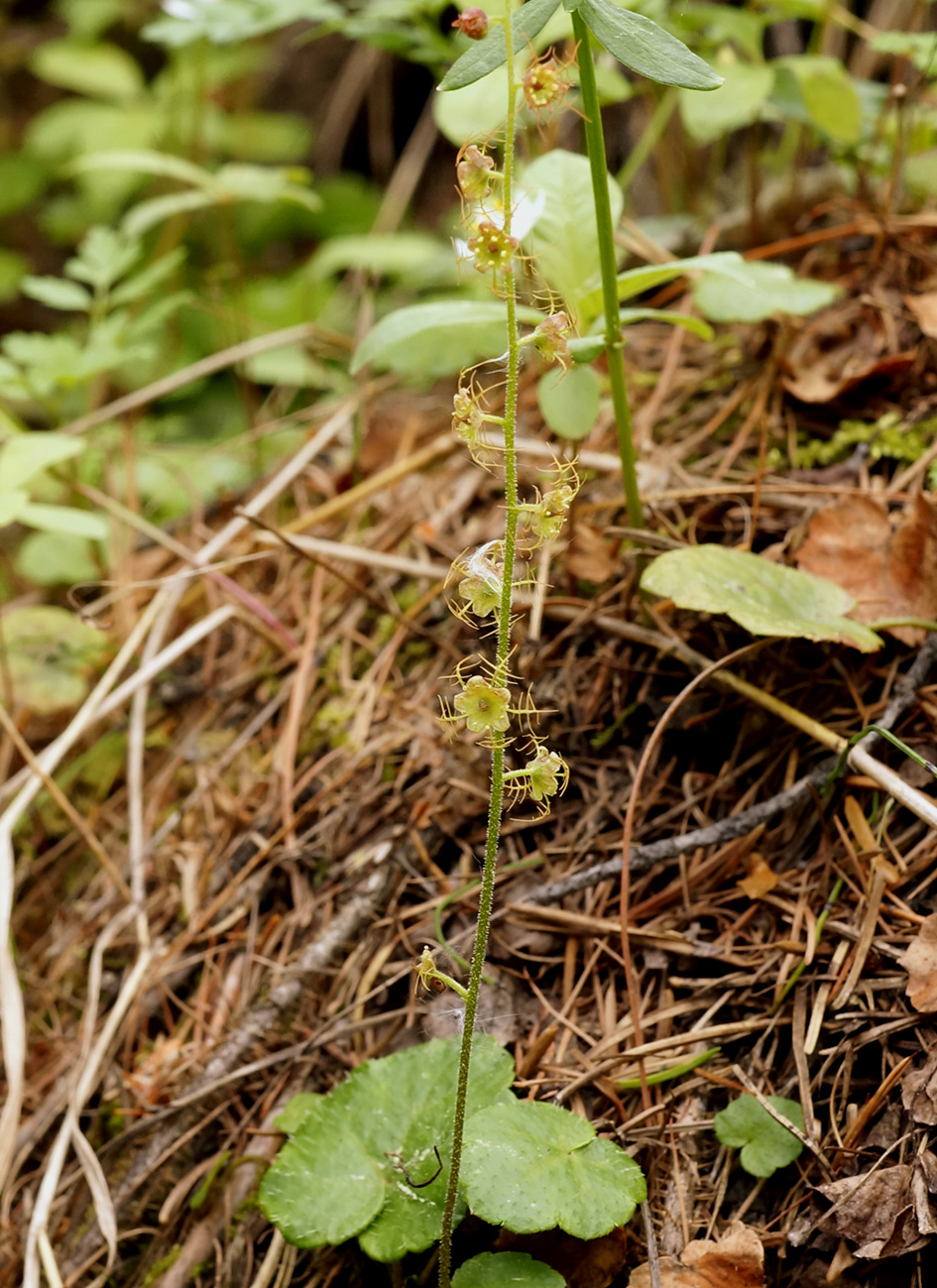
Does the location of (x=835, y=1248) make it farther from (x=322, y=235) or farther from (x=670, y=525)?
(x=322, y=235)

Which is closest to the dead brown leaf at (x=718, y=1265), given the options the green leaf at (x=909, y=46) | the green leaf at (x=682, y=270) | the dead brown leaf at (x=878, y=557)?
the dead brown leaf at (x=878, y=557)

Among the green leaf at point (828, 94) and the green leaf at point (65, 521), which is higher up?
the green leaf at point (828, 94)

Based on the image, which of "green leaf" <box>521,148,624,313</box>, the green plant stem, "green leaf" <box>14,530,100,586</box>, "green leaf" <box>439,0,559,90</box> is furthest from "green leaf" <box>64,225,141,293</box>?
"green leaf" <box>439,0,559,90</box>

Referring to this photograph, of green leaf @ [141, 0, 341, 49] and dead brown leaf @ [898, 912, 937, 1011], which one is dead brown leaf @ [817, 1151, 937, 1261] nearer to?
dead brown leaf @ [898, 912, 937, 1011]

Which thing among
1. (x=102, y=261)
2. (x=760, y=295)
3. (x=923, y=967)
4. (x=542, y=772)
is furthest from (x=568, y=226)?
(x=102, y=261)

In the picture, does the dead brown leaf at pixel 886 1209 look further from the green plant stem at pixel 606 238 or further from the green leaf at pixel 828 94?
the green leaf at pixel 828 94

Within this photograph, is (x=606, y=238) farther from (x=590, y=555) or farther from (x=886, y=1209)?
(x=886, y=1209)

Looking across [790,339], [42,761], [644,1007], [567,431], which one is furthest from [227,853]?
[790,339]

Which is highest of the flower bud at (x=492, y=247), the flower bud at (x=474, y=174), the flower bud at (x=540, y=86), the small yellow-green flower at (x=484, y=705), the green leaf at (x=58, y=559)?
the flower bud at (x=540, y=86)
